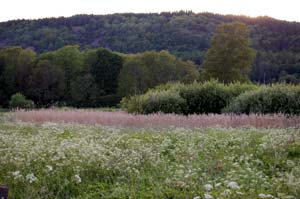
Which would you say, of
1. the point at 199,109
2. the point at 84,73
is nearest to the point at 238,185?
the point at 199,109

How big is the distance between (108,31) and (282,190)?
312ft

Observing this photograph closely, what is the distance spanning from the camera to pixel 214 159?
8.12 m

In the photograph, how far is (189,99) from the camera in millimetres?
21219

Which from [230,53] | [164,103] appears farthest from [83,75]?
[164,103]

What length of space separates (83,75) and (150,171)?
52.2 metres

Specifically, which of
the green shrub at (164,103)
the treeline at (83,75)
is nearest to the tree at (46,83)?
the treeline at (83,75)

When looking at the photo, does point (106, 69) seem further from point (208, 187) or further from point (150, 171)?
point (208, 187)

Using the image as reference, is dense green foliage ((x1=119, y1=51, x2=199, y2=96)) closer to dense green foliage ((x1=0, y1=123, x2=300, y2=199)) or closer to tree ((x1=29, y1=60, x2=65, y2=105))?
tree ((x1=29, y1=60, x2=65, y2=105))

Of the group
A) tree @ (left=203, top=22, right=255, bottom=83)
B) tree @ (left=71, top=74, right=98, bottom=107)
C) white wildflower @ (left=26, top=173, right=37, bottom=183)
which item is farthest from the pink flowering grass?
tree @ (left=71, top=74, right=98, bottom=107)

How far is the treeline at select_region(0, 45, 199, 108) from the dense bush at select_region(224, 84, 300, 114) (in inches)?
1146

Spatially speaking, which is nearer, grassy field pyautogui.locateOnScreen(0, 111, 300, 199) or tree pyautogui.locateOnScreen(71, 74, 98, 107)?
grassy field pyautogui.locateOnScreen(0, 111, 300, 199)

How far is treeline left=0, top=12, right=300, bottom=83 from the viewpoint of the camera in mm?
61844

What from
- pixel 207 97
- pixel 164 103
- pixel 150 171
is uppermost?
pixel 150 171

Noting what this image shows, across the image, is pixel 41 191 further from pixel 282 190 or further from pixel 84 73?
pixel 84 73
